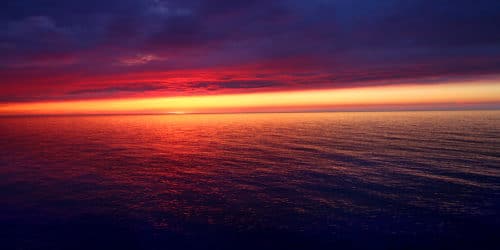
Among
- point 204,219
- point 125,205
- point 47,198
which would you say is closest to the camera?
point 204,219

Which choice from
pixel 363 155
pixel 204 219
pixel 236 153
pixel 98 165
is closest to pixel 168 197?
pixel 204 219

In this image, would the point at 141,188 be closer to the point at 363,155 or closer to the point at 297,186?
the point at 297,186

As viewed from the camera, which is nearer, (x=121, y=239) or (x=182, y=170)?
(x=121, y=239)

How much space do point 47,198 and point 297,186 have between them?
2563 centimetres

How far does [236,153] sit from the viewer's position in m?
53.9

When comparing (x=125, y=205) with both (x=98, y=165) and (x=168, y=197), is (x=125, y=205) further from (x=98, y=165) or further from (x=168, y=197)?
(x=98, y=165)

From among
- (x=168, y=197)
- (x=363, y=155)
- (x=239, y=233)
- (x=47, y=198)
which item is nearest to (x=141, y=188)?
(x=168, y=197)

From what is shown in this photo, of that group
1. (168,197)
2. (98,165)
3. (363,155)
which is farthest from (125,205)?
(363,155)

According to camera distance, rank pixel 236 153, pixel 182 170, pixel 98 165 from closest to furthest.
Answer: pixel 182 170
pixel 98 165
pixel 236 153

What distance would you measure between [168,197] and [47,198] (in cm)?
1196

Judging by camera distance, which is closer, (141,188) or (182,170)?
(141,188)

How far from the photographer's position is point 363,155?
158 ft

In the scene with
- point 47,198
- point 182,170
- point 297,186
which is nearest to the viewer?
point 47,198

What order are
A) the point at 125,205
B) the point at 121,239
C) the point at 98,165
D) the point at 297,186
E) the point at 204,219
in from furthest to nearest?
the point at 98,165
the point at 297,186
the point at 125,205
the point at 204,219
the point at 121,239
